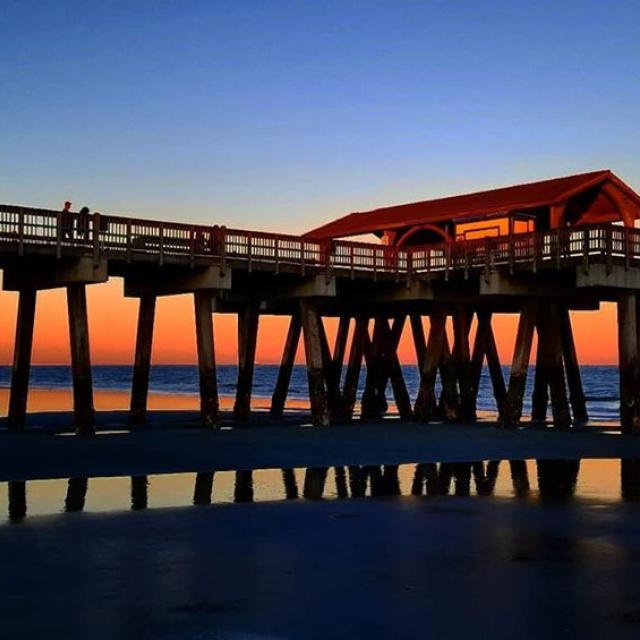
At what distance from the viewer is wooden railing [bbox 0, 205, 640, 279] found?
1129 inches

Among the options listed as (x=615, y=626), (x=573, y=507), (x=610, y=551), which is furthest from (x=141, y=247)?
(x=615, y=626)

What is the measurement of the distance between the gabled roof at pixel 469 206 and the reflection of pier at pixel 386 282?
0.10m

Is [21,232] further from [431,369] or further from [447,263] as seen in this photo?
[431,369]

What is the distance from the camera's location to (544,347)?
37.8 m

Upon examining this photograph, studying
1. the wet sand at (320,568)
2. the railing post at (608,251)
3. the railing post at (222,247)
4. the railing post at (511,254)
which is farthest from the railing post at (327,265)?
the wet sand at (320,568)

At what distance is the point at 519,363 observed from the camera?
3575 centimetres

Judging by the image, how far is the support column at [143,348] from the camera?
3756 centimetres

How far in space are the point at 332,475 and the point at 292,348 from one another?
25.3 meters

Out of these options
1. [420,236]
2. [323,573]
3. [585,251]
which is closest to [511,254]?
[585,251]

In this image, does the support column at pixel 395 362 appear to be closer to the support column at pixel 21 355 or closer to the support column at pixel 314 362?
the support column at pixel 314 362

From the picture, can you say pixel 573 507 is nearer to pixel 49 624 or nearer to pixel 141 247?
pixel 49 624

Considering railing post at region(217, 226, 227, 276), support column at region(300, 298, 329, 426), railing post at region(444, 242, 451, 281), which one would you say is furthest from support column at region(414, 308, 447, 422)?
railing post at region(217, 226, 227, 276)

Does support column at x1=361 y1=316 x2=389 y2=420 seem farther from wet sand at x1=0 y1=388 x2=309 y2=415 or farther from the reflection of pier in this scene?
wet sand at x1=0 y1=388 x2=309 y2=415

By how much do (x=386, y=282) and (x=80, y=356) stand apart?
45.2 ft
